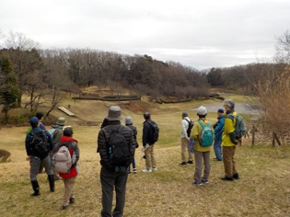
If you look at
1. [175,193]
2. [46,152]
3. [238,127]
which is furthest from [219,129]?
[46,152]

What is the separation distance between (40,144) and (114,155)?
2.44 metres

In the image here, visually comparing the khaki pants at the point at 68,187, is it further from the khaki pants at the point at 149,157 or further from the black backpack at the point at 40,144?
the khaki pants at the point at 149,157

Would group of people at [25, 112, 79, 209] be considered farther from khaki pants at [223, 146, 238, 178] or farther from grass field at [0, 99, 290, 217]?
khaki pants at [223, 146, 238, 178]

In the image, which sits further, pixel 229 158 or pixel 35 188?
pixel 229 158

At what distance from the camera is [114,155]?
3.88 meters

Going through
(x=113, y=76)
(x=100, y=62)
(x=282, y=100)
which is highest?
(x=100, y=62)

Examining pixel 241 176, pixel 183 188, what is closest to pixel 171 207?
pixel 183 188

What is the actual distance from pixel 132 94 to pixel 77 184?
51009 mm

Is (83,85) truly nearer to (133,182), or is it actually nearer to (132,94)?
(132,94)

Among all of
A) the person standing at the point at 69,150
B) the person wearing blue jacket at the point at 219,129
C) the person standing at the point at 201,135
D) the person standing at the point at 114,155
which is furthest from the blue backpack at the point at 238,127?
the person standing at the point at 69,150

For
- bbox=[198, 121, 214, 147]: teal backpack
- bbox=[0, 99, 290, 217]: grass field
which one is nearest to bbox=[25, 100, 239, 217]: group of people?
bbox=[198, 121, 214, 147]: teal backpack

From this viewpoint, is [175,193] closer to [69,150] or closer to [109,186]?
[109,186]

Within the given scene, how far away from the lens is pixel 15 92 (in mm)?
24938

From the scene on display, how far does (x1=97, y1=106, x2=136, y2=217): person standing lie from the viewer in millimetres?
3904
